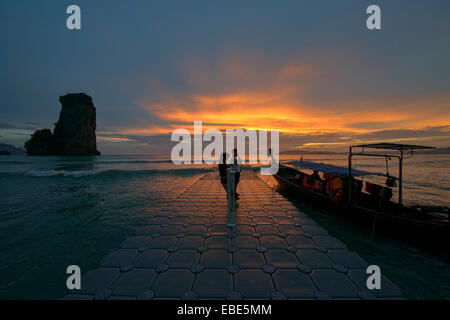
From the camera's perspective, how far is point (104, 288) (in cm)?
240

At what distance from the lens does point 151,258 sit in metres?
3.15

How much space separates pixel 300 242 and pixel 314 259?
2.10 ft

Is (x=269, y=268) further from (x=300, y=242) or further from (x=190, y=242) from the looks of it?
(x=190, y=242)

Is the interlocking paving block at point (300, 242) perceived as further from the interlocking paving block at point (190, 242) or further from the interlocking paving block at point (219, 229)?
the interlocking paving block at point (190, 242)

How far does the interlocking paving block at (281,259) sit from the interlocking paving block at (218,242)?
917mm

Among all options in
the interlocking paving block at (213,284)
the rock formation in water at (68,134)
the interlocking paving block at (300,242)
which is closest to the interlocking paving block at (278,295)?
the interlocking paving block at (213,284)

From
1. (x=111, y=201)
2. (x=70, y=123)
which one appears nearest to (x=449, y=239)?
(x=111, y=201)

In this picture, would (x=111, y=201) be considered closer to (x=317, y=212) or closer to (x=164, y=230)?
(x=164, y=230)

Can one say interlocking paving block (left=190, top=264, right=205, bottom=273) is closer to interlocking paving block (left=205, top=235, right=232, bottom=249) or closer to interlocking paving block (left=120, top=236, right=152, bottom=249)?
interlocking paving block (left=205, top=235, right=232, bottom=249)

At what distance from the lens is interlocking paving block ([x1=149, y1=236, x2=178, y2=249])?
360 cm

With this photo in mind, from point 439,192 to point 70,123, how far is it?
9642 cm

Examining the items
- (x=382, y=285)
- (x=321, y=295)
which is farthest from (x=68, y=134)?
(x=382, y=285)

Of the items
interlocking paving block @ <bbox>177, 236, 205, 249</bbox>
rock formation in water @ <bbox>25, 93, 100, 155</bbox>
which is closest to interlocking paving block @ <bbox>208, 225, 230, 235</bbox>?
interlocking paving block @ <bbox>177, 236, 205, 249</bbox>

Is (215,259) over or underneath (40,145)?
underneath
